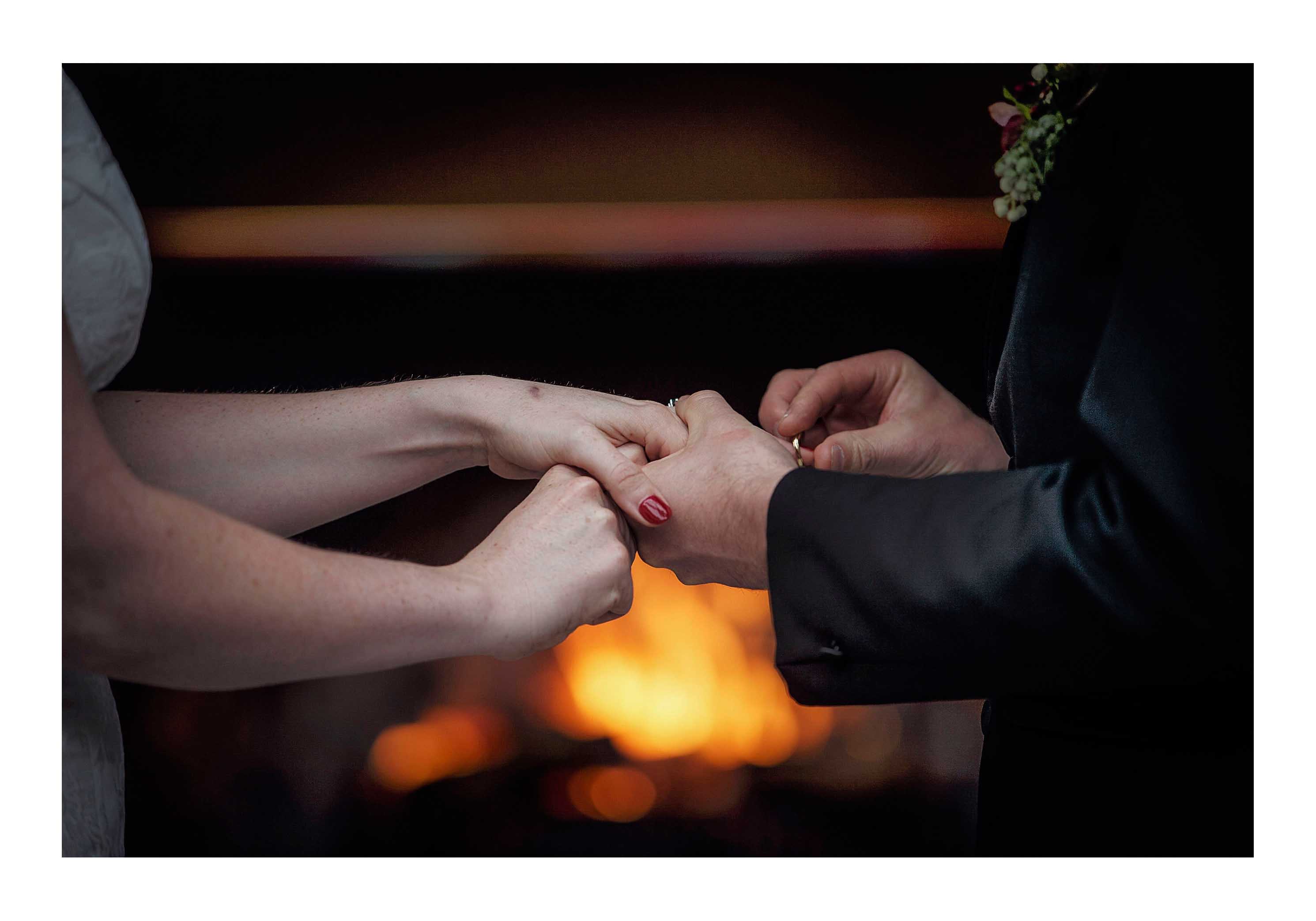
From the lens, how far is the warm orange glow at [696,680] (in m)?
1.25

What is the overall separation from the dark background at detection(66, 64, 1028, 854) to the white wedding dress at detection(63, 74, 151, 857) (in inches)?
3.0

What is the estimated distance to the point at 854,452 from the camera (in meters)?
0.88

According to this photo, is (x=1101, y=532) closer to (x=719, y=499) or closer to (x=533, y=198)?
(x=719, y=499)

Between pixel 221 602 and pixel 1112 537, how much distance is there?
588mm

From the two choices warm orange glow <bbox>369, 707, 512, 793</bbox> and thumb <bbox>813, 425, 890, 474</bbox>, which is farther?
warm orange glow <bbox>369, 707, 512, 793</bbox>

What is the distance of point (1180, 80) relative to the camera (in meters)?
0.66

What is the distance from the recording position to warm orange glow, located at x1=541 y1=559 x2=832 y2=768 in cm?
125

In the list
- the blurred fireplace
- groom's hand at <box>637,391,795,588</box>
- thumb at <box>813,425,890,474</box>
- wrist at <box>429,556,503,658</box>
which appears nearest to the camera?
wrist at <box>429,556,503,658</box>

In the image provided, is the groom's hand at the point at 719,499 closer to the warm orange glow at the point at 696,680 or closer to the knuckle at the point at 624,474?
the knuckle at the point at 624,474

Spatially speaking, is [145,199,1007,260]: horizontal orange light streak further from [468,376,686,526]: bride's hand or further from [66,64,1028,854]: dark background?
[468,376,686,526]: bride's hand

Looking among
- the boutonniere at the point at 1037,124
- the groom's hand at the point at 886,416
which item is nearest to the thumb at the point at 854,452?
the groom's hand at the point at 886,416

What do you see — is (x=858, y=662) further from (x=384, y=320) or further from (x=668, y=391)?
(x=384, y=320)

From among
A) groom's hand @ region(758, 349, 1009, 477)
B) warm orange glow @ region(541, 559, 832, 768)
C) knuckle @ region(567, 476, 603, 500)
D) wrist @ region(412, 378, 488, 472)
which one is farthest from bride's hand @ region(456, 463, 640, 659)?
warm orange glow @ region(541, 559, 832, 768)

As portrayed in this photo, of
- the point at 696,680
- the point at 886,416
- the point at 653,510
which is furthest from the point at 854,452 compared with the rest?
the point at 696,680
